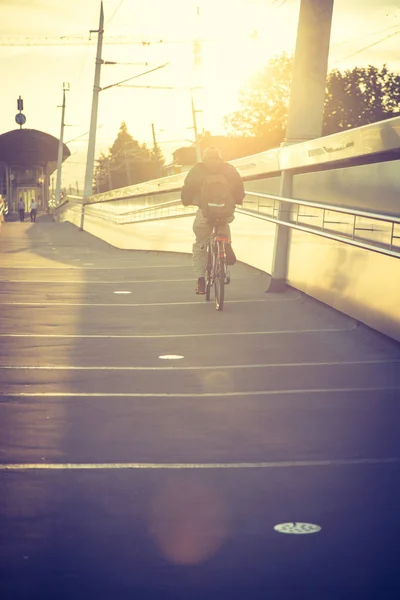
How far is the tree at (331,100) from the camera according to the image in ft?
380

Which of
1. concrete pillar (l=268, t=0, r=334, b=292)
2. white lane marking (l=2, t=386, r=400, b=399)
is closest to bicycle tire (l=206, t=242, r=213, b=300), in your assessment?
concrete pillar (l=268, t=0, r=334, b=292)

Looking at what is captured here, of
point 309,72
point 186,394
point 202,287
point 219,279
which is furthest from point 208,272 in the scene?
point 186,394

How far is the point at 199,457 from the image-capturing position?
16.3 ft

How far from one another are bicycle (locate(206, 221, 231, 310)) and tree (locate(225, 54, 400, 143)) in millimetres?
102775

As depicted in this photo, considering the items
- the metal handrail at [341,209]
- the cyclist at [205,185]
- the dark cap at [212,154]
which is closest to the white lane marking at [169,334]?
the metal handrail at [341,209]

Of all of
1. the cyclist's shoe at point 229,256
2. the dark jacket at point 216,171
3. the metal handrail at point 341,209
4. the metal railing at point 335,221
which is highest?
the dark jacket at point 216,171

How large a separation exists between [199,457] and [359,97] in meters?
116

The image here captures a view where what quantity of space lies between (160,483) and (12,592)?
1300mm

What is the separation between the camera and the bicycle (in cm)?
1047

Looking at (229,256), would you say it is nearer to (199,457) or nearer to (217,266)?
(217,266)

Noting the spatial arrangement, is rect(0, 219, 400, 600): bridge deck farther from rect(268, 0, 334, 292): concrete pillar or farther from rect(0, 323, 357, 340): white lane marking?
rect(268, 0, 334, 292): concrete pillar

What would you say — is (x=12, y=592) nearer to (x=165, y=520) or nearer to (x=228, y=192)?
(x=165, y=520)

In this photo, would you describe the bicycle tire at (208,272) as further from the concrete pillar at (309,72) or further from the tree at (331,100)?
the tree at (331,100)

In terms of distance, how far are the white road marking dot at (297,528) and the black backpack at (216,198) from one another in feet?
24.3
